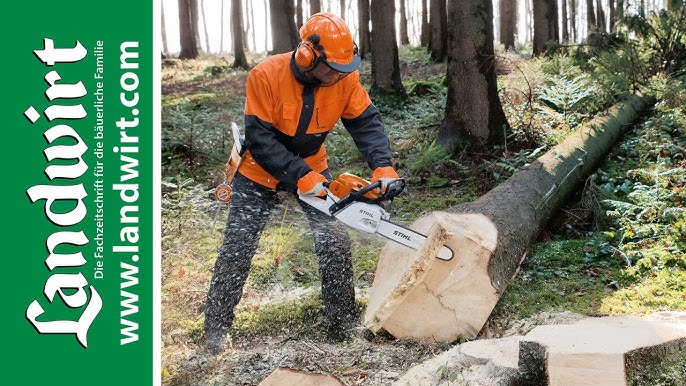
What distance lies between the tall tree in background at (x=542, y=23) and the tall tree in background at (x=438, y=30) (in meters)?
1.96

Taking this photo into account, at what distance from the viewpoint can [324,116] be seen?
3.14 metres

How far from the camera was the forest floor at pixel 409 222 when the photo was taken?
10.2 feet

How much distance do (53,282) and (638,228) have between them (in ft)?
10.4

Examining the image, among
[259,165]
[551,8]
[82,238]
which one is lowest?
[82,238]

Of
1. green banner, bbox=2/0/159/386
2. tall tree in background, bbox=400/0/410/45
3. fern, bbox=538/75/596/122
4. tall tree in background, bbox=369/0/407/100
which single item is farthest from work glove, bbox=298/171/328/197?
tall tree in background, bbox=400/0/410/45

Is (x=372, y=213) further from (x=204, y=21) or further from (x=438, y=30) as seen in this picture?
(x=204, y=21)

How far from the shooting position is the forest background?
3.20m

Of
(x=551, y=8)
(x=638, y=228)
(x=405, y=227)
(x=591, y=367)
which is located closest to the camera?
(x=591, y=367)

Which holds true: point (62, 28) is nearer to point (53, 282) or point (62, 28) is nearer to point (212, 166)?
point (53, 282)

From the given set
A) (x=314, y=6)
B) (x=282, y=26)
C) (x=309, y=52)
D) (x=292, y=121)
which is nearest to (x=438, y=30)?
(x=314, y=6)

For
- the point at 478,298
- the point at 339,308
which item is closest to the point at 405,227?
the point at 478,298

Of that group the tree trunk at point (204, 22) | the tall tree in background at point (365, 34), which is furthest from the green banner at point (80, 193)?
the tree trunk at point (204, 22)

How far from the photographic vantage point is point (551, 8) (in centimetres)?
1339

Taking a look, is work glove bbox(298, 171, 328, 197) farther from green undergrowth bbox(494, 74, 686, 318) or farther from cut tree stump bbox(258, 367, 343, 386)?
green undergrowth bbox(494, 74, 686, 318)
